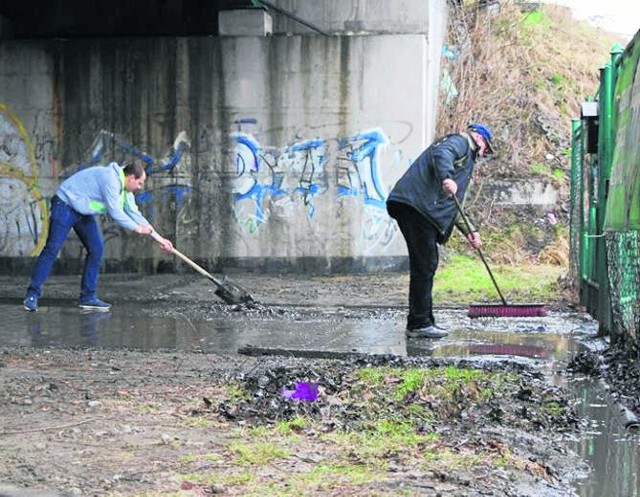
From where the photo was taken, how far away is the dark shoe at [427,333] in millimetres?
7125

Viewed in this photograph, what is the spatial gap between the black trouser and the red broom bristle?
78cm

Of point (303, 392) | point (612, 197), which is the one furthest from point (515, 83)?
point (303, 392)

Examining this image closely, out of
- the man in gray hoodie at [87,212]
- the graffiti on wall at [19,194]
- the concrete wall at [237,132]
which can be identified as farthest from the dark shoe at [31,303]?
the graffiti on wall at [19,194]

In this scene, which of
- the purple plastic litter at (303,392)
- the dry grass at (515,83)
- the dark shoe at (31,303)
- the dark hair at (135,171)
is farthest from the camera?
the dry grass at (515,83)

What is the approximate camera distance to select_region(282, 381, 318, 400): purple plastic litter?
15.6 ft

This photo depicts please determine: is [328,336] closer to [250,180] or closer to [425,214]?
[425,214]

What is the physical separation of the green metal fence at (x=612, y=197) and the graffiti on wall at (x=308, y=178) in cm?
378

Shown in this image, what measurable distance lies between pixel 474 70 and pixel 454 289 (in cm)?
722

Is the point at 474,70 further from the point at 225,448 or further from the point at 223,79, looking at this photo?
the point at 225,448

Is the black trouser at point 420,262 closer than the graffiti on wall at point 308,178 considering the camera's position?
Yes

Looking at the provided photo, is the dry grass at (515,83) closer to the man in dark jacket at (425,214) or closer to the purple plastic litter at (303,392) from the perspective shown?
the man in dark jacket at (425,214)

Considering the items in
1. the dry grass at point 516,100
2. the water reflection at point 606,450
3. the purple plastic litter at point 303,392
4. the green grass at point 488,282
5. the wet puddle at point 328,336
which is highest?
the dry grass at point 516,100

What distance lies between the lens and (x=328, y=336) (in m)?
7.21

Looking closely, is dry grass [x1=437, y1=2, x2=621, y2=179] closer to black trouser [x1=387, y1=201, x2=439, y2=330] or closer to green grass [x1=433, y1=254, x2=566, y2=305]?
green grass [x1=433, y1=254, x2=566, y2=305]
